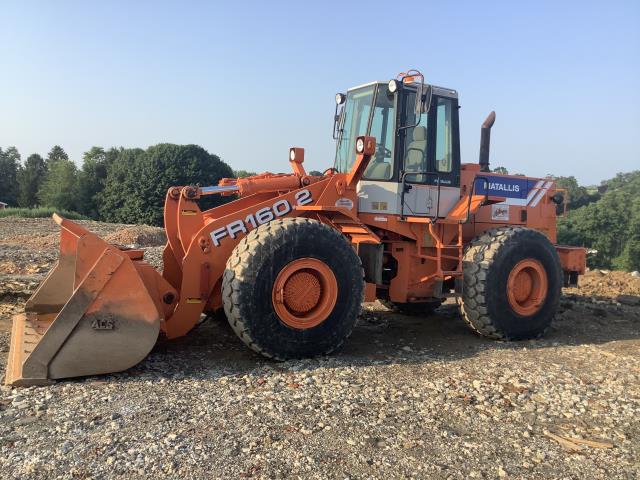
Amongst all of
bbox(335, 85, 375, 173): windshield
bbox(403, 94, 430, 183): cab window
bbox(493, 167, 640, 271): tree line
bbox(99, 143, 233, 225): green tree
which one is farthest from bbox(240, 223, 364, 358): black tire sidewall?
bbox(493, 167, 640, 271): tree line

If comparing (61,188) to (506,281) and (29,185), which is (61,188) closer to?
(29,185)

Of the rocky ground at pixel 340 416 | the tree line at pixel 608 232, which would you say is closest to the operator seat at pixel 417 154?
the rocky ground at pixel 340 416

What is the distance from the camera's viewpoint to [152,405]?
3955mm

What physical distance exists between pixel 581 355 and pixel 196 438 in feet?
14.7

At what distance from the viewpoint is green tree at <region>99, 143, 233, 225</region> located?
33.0 metres

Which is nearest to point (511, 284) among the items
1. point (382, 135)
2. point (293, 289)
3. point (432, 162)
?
point (432, 162)

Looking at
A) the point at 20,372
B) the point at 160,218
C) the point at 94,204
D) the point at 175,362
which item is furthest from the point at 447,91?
the point at 94,204

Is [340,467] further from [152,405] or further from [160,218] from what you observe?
[160,218]

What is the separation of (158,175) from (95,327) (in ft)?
99.2

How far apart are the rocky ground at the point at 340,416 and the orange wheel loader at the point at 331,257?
350 millimetres

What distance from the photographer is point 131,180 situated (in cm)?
3409

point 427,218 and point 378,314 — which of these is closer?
point 427,218

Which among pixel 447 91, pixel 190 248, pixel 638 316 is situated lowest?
pixel 638 316

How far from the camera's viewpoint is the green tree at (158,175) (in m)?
33.0
